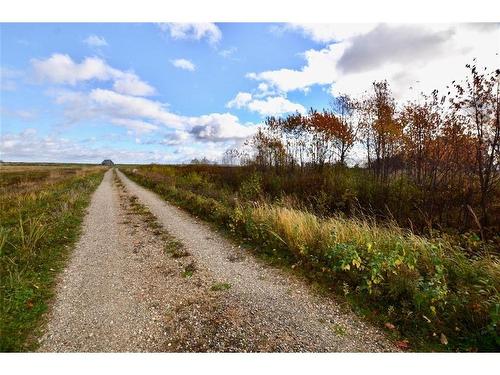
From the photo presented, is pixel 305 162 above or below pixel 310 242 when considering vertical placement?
above

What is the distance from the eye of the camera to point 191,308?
4.43 m

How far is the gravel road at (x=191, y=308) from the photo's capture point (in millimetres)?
3670

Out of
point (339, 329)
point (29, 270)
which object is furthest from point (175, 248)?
point (339, 329)

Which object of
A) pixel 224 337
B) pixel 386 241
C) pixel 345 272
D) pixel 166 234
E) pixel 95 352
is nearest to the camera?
pixel 95 352

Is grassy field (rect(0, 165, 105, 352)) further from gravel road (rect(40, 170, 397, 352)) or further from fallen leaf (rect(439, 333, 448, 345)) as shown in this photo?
fallen leaf (rect(439, 333, 448, 345))

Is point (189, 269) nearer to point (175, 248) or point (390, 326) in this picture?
point (175, 248)

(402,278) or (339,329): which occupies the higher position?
(402,278)

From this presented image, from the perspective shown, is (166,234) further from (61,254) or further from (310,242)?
(310,242)

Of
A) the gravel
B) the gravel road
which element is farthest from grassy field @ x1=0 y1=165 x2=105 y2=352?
the gravel

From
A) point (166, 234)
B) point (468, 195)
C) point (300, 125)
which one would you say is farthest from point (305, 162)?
point (166, 234)

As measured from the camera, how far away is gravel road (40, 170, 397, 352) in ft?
12.0

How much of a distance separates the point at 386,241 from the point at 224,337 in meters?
3.82
